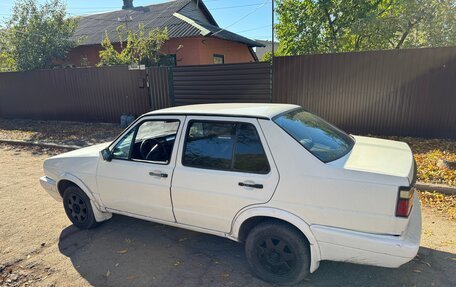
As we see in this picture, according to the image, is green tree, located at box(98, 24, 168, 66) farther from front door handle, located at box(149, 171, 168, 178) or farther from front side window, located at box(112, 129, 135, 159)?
front door handle, located at box(149, 171, 168, 178)

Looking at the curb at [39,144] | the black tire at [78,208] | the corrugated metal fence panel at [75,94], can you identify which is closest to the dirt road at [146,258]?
the black tire at [78,208]

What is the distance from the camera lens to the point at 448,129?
6691 millimetres

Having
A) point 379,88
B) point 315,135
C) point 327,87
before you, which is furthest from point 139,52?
point 315,135

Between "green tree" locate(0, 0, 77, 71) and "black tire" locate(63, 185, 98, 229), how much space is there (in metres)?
12.3

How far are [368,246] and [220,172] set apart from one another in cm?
136

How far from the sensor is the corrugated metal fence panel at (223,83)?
8250 millimetres

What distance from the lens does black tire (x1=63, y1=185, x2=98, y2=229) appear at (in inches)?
148

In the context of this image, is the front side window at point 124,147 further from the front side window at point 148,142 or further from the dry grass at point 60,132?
the dry grass at point 60,132

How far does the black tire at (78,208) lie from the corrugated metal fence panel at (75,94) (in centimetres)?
653

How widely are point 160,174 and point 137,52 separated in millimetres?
9992

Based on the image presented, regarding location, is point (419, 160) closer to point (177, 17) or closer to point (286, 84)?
point (286, 84)

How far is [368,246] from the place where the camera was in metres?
2.29

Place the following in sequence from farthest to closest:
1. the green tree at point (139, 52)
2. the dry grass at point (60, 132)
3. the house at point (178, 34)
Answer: the house at point (178, 34) < the green tree at point (139, 52) < the dry grass at point (60, 132)

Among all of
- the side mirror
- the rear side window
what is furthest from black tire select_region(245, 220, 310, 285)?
the side mirror
